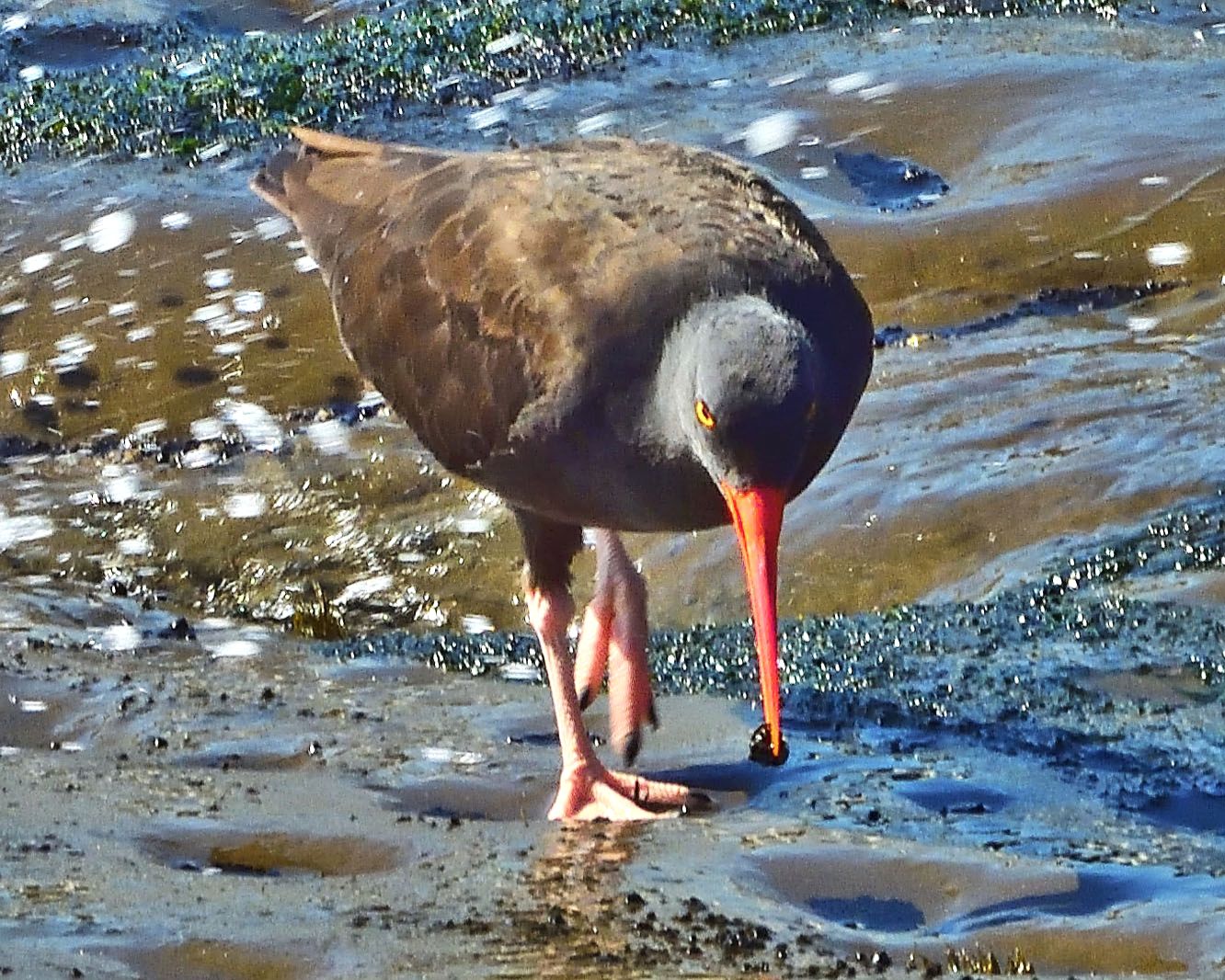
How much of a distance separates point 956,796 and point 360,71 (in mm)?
7103

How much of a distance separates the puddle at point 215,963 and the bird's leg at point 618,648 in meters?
1.72

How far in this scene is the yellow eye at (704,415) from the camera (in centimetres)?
374

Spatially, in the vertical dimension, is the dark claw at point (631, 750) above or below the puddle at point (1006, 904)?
below

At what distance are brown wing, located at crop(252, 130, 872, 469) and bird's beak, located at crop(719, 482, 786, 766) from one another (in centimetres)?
45

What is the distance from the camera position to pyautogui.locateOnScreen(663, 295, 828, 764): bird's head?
3.67m

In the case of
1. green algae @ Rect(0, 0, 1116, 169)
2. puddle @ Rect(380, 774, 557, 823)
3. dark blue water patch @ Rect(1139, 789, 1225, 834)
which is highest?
green algae @ Rect(0, 0, 1116, 169)

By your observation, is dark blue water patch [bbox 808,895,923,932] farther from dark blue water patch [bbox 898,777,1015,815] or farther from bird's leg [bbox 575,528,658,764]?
bird's leg [bbox 575,528,658,764]

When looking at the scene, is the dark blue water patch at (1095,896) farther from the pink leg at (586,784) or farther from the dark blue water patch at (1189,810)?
the pink leg at (586,784)

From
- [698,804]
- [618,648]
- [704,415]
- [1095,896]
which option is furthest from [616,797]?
[1095,896]

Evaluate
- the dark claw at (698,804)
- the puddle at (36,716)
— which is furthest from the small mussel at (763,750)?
the puddle at (36,716)

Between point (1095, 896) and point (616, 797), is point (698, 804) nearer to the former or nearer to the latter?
point (616, 797)

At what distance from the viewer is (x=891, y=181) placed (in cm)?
863

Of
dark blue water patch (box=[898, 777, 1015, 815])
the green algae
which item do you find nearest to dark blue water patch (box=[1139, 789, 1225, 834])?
dark blue water patch (box=[898, 777, 1015, 815])

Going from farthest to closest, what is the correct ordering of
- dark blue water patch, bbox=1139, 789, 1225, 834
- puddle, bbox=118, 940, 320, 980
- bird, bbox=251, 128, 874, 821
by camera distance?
dark blue water patch, bbox=1139, 789, 1225, 834 < bird, bbox=251, 128, 874, 821 < puddle, bbox=118, 940, 320, 980
